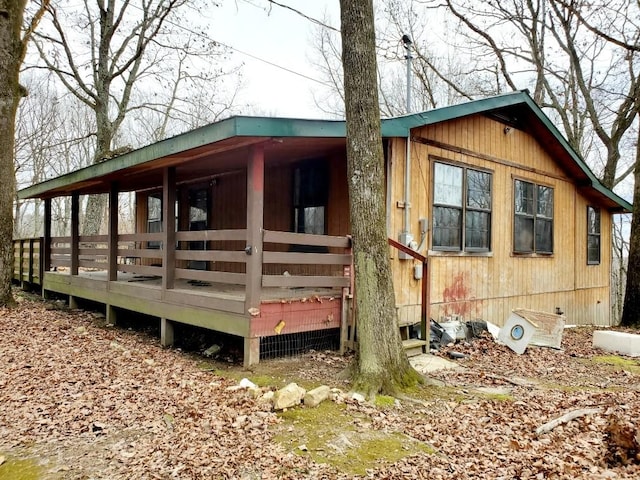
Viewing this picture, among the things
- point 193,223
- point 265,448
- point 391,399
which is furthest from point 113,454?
point 193,223

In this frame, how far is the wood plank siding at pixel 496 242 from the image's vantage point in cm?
709

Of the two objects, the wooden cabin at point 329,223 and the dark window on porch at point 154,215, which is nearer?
the wooden cabin at point 329,223

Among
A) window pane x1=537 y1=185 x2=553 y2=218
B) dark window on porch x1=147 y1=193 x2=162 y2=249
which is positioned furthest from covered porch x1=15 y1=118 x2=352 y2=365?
window pane x1=537 y1=185 x2=553 y2=218

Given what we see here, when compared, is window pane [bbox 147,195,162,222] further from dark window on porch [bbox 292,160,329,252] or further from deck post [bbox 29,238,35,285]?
dark window on porch [bbox 292,160,329,252]

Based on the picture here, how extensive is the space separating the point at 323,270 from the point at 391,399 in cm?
357

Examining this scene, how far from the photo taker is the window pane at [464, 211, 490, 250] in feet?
26.5

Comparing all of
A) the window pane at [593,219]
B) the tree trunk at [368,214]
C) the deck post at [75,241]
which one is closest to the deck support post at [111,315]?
the deck post at [75,241]

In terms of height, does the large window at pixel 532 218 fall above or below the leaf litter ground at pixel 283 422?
above

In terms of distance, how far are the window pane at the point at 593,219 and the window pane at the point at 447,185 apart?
229 inches

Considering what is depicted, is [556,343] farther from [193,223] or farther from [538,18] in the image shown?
[538,18]

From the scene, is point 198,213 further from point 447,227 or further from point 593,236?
point 593,236

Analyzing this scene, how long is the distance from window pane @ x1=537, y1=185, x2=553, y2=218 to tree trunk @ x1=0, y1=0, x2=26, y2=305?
1040 cm

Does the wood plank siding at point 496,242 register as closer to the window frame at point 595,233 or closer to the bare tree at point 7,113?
the window frame at point 595,233

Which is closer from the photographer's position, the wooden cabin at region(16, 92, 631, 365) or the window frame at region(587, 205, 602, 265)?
the wooden cabin at region(16, 92, 631, 365)
